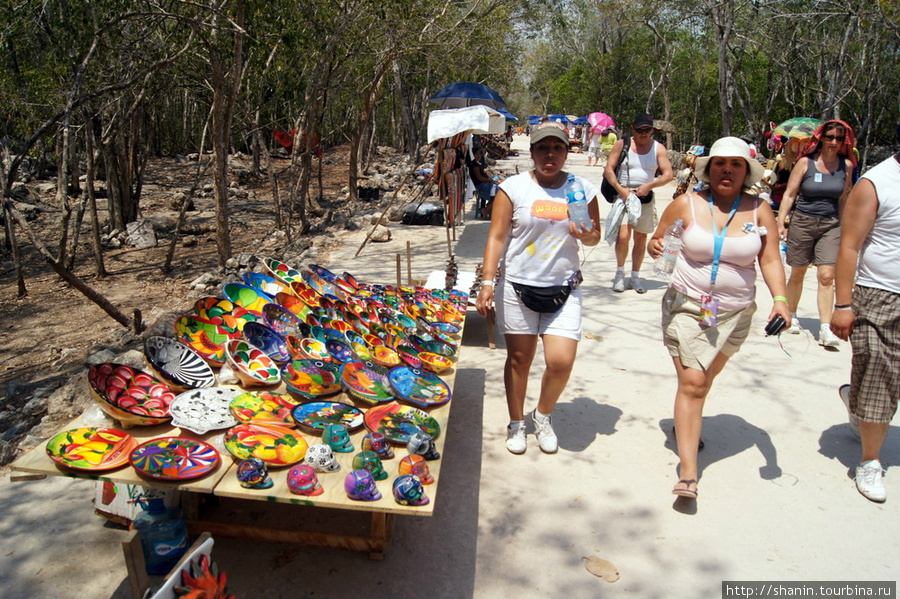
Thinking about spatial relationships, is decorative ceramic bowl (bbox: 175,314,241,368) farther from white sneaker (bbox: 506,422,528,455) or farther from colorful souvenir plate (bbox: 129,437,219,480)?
white sneaker (bbox: 506,422,528,455)

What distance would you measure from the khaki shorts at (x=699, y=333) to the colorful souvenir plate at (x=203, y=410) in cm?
227

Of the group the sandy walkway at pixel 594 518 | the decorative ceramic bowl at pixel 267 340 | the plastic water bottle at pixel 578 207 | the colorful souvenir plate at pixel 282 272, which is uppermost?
the plastic water bottle at pixel 578 207

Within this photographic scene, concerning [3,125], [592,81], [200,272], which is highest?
[592,81]

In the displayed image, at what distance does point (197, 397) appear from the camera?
3.24m

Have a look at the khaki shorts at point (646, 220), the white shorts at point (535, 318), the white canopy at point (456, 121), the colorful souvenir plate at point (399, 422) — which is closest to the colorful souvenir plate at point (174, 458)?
the colorful souvenir plate at point (399, 422)

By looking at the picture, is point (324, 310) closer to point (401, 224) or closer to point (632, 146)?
point (632, 146)

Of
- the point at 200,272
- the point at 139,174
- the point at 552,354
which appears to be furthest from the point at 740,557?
the point at 139,174

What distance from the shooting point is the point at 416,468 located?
2.80m

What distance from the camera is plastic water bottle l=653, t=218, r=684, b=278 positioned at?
3458 mm

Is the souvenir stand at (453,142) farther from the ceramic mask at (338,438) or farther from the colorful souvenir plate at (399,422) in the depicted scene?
the ceramic mask at (338,438)

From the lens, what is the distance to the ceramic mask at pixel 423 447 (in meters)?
2.96

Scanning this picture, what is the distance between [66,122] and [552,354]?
18.6 ft

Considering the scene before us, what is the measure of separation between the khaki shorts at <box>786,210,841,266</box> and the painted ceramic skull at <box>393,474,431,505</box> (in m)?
4.36

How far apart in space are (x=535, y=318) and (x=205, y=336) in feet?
6.52
